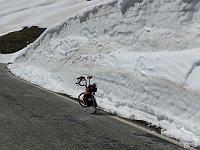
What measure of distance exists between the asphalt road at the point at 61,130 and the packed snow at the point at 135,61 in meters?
0.70

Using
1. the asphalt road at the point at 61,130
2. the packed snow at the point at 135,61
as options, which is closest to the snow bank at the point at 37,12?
the packed snow at the point at 135,61

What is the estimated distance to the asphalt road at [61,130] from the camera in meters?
7.58

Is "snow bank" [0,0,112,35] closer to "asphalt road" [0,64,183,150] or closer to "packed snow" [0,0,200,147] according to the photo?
"packed snow" [0,0,200,147]

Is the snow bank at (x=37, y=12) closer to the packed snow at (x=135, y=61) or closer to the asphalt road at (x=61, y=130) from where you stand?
the packed snow at (x=135, y=61)

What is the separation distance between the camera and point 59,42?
20.3 metres

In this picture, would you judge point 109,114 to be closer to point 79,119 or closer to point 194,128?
point 79,119

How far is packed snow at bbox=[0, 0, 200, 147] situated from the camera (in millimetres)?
9586

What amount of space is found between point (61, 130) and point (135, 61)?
4.68m

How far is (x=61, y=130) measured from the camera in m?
8.57

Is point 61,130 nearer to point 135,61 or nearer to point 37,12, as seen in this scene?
point 135,61

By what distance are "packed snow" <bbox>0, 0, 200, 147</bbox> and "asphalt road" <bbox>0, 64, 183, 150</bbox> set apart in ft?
2.31

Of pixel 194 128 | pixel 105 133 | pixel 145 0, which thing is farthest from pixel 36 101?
pixel 145 0

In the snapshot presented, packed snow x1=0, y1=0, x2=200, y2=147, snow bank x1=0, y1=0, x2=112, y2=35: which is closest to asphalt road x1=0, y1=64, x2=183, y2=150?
packed snow x1=0, y1=0, x2=200, y2=147

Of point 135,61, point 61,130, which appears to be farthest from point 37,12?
point 61,130
